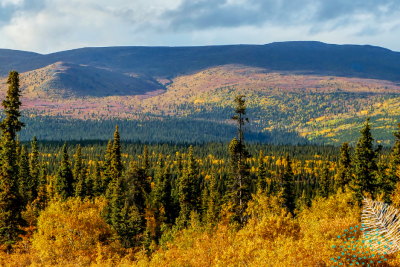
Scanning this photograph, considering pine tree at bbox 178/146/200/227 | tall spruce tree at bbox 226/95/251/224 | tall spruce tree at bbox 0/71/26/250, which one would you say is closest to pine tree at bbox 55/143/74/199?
pine tree at bbox 178/146/200/227

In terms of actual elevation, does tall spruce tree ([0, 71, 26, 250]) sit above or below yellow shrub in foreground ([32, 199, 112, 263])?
above

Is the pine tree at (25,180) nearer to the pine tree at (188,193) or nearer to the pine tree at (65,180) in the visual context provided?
the pine tree at (65,180)

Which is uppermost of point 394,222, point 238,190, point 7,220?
point 394,222

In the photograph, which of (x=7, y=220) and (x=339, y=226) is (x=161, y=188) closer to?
(x=7, y=220)

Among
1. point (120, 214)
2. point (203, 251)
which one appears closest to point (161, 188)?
point (120, 214)

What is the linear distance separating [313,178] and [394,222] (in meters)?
196

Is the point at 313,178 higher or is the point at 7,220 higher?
the point at 7,220

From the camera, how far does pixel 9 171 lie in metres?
46.9

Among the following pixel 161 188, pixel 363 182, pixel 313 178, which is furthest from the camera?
pixel 313 178

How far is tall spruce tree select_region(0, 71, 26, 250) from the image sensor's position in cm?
4650

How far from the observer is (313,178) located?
199m

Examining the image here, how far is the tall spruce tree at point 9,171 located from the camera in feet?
153

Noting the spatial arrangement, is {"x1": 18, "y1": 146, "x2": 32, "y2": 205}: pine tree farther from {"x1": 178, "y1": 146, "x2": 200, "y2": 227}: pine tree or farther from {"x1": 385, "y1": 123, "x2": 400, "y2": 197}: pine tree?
{"x1": 385, "y1": 123, "x2": 400, "y2": 197}: pine tree

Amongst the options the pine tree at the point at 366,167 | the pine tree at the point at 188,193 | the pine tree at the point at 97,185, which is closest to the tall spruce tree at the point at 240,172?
the pine tree at the point at 366,167
